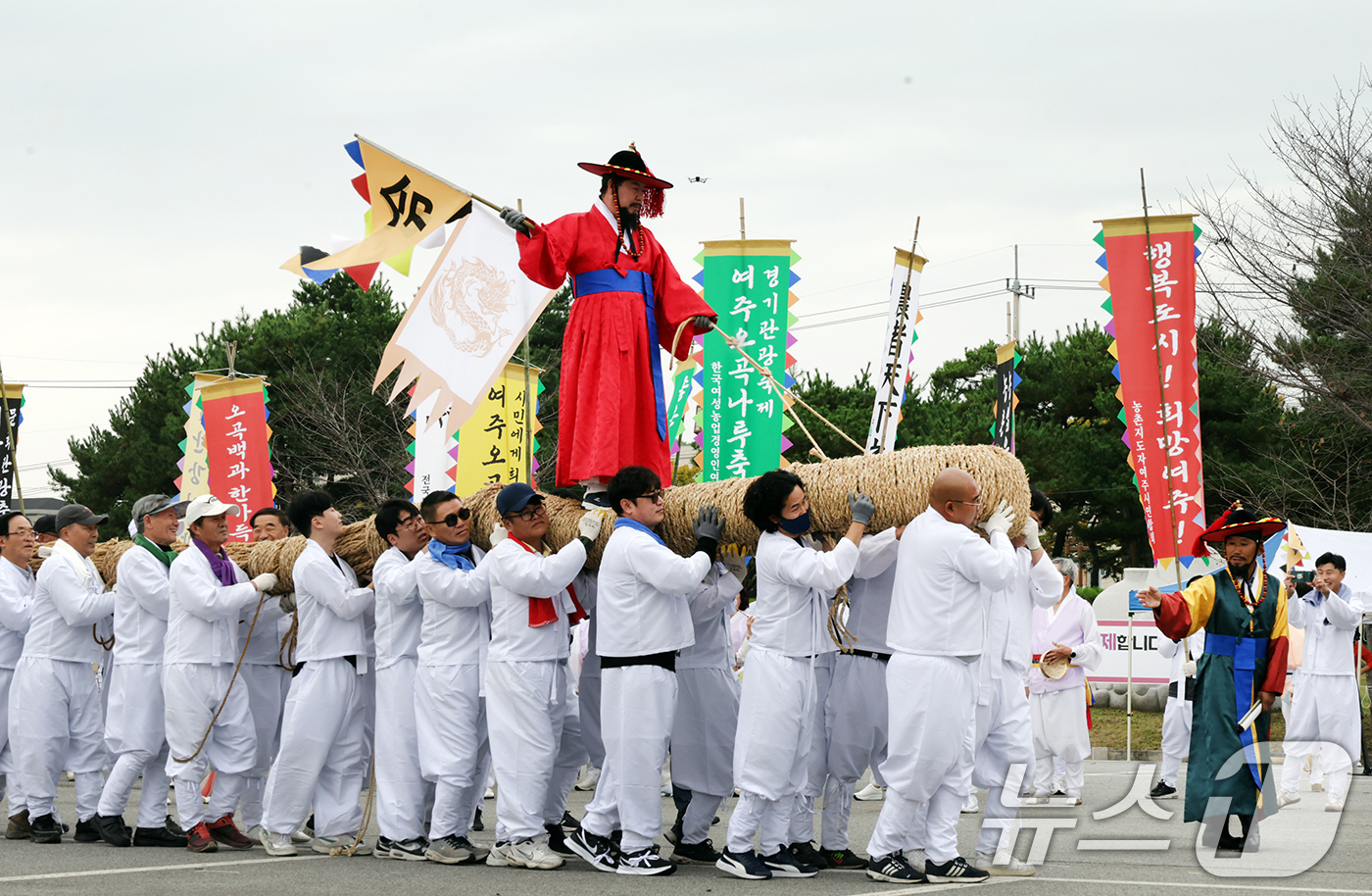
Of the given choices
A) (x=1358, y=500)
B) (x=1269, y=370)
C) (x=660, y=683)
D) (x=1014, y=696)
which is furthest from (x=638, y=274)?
(x=1358, y=500)

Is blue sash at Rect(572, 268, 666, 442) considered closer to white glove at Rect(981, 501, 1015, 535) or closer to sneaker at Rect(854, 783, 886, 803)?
white glove at Rect(981, 501, 1015, 535)

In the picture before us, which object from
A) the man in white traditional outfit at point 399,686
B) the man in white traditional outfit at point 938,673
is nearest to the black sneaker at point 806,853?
the man in white traditional outfit at point 938,673

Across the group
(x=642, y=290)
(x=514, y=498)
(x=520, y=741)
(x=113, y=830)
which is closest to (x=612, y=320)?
(x=642, y=290)

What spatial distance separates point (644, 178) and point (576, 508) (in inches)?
71.9

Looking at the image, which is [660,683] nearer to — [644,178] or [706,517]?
[706,517]

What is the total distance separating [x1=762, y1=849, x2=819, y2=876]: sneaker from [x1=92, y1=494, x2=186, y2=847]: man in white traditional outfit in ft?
11.4

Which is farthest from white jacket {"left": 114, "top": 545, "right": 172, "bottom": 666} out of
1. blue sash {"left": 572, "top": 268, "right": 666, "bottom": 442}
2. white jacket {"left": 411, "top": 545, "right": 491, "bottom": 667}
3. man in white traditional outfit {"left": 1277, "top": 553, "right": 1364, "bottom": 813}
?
man in white traditional outfit {"left": 1277, "top": 553, "right": 1364, "bottom": 813}

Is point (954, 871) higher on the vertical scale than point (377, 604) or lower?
lower

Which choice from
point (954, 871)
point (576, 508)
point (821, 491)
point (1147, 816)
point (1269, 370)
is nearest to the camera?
point (954, 871)

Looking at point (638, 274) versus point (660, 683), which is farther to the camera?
point (638, 274)

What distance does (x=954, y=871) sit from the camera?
6.12 m

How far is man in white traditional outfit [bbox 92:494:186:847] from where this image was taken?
25.3 feet

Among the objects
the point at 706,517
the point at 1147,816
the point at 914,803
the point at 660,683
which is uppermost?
the point at 706,517

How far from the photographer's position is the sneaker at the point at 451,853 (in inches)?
276
